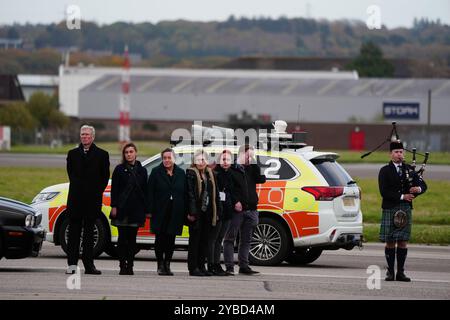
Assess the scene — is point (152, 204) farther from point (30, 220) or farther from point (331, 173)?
point (331, 173)

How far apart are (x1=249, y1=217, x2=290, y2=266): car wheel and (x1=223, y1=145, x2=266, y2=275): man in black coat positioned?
900 mm

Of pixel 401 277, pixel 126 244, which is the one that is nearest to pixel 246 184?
pixel 126 244

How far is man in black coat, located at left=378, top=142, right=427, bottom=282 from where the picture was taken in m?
14.9

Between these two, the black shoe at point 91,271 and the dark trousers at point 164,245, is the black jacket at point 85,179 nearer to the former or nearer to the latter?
the black shoe at point 91,271

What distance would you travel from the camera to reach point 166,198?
1502cm

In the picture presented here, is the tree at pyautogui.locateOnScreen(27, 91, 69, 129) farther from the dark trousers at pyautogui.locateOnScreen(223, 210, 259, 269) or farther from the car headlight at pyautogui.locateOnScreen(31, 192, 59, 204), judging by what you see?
the dark trousers at pyautogui.locateOnScreen(223, 210, 259, 269)

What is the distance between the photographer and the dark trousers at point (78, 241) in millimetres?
14922

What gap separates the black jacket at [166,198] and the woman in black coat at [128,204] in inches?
4.7

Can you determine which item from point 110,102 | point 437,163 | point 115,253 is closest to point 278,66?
point 110,102

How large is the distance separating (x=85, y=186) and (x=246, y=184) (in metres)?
2.19

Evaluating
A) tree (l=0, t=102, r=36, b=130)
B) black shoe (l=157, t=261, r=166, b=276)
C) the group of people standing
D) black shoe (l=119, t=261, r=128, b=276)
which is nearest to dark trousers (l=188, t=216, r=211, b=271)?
the group of people standing

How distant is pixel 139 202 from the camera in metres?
15.0

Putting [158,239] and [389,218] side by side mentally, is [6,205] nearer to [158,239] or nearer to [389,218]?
[158,239]

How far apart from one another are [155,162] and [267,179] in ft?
5.30
